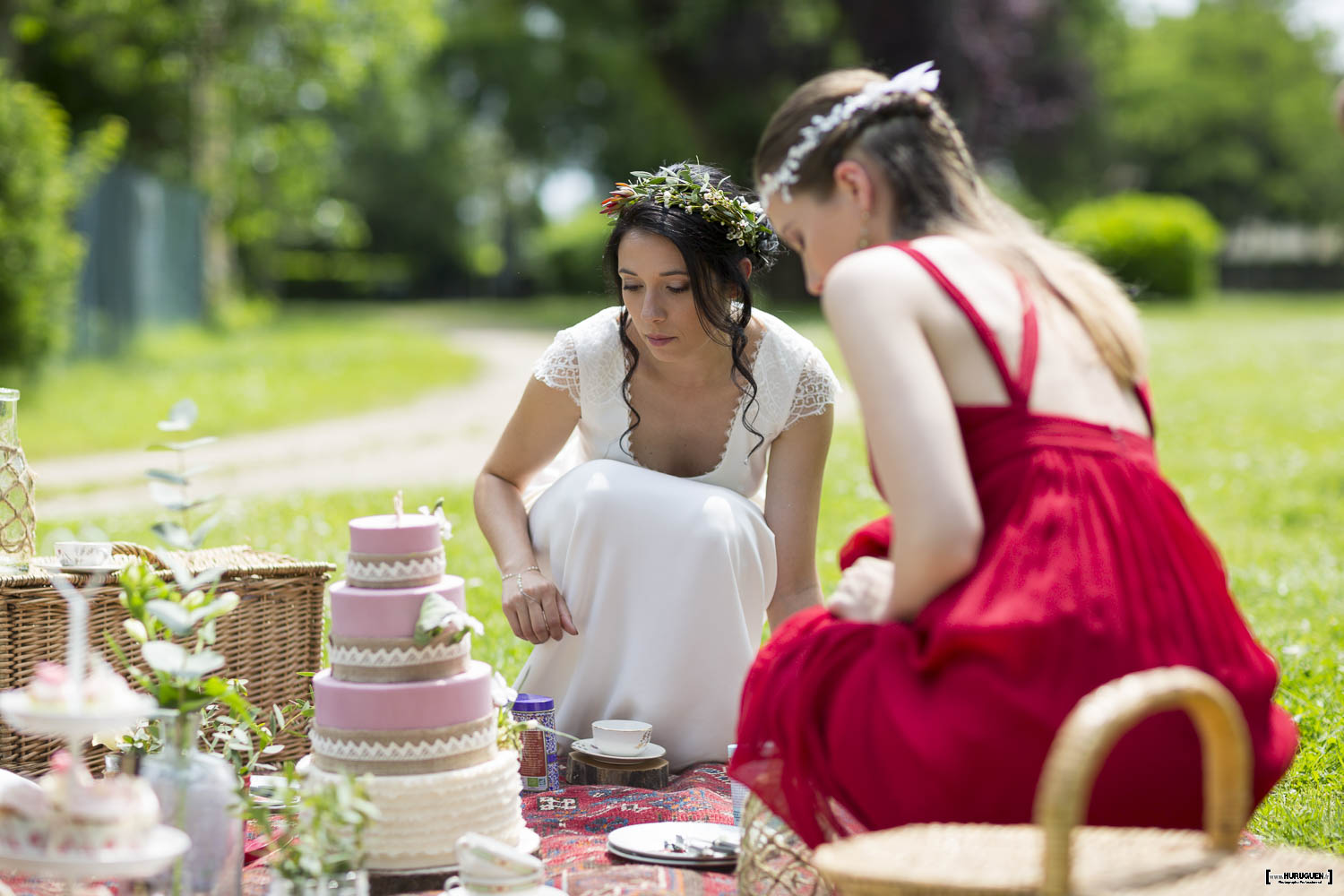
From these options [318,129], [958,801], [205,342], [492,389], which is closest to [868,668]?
[958,801]

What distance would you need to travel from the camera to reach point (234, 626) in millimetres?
3525

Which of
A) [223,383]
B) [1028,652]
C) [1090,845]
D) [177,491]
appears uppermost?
[223,383]

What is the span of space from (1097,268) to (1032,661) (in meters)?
0.75

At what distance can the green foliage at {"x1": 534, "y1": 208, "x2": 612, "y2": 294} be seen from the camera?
37625mm

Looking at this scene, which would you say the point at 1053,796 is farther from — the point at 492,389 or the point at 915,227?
the point at 492,389

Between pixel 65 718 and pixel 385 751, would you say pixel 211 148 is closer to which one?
pixel 385 751

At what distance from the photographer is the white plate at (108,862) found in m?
1.95

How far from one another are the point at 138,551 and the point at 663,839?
1508mm

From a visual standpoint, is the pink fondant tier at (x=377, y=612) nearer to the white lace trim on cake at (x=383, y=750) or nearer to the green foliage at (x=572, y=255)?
the white lace trim on cake at (x=383, y=750)

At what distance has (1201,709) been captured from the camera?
5.91ft

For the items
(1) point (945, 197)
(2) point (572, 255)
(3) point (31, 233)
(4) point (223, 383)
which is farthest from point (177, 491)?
(2) point (572, 255)

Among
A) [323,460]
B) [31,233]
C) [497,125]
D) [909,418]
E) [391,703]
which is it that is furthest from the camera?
[497,125]

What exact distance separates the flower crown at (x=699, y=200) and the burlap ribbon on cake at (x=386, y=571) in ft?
4.62

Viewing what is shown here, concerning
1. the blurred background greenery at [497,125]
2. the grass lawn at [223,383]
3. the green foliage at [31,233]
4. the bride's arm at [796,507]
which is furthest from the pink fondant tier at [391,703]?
the green foliage at [31,233]
